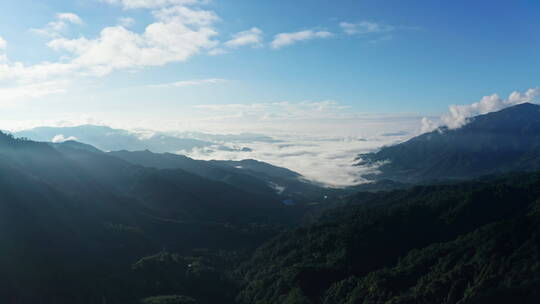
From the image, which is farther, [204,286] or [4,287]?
[204,286]

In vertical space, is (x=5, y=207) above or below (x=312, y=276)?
above

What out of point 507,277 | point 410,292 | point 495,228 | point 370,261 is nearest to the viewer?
point 507,277

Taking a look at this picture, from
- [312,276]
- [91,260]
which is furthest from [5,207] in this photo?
[312,276]

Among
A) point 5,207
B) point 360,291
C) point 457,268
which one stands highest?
point 5,207

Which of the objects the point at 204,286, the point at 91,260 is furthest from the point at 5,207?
the point at 204,286

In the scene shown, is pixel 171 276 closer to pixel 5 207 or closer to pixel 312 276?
pixel 312 276

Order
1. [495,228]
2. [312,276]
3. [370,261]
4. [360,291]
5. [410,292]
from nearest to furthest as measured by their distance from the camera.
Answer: [410,292] → [360,291] → [495,228] → [312,276] → [370,261]

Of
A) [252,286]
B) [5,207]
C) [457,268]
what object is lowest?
[252,286]

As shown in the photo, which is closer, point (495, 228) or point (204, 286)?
point (495, 228)

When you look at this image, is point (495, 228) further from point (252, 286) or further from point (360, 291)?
point (252, 286)
